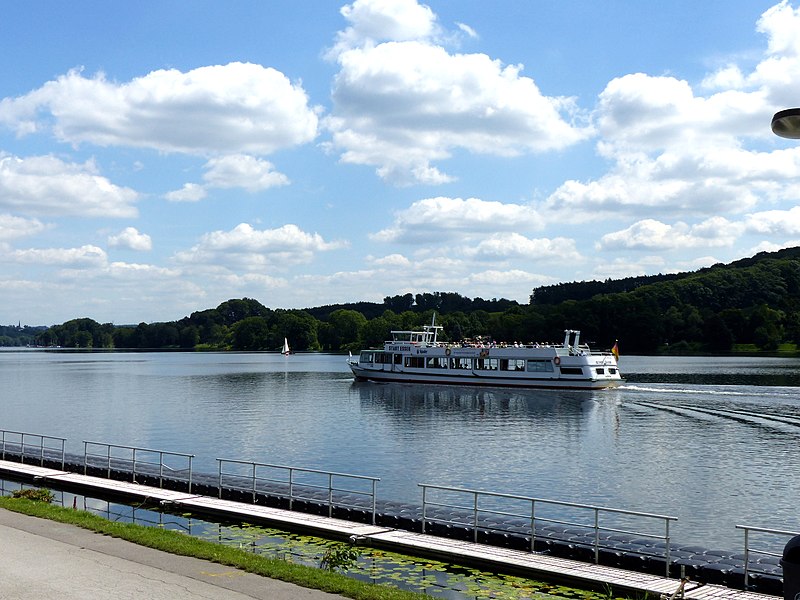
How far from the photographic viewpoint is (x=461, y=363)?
11231 cm

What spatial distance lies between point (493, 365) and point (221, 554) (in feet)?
300

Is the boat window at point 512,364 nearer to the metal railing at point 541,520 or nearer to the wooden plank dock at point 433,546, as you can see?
the metal railing at point 541,520

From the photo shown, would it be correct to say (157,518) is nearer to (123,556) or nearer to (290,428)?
(123,556)

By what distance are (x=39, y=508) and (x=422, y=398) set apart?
7397 cm

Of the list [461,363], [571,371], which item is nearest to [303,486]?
[571,371]

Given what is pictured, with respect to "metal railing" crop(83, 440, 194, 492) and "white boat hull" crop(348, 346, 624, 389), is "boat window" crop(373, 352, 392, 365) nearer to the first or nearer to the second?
"white boat hull" crop(348, 346, 624, 389)

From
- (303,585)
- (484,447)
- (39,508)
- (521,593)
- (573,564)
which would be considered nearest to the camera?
(303,585)

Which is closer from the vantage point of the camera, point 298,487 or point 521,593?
point 521,593

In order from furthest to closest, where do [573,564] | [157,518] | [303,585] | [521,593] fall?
[157,518], [573,564], [521,593], [303,585]

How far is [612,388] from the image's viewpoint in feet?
330

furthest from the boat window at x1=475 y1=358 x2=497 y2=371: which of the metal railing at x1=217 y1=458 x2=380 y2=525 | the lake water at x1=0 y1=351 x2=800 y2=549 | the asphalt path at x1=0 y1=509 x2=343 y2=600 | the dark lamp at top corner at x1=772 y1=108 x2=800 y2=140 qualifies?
the dark lamp at top corner at x1=772 y1=108 x2=800 y2=140

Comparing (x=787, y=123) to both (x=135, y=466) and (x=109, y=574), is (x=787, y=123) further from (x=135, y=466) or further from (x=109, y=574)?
(x=135, y=466)

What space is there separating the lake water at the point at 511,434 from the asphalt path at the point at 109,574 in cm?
1842

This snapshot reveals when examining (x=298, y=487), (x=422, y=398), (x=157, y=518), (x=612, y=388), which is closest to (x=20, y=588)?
(x=157, y=518)
